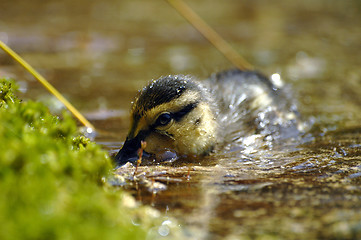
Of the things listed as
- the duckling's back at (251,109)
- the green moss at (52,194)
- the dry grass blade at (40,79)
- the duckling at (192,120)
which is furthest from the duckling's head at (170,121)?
the green moss at (52,194)

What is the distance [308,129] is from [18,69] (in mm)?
5222

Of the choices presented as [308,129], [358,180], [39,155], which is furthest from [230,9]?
[39,155]

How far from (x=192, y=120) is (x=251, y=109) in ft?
4.78

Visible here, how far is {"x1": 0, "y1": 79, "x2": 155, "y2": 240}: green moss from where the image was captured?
204cm

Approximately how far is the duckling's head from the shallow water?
337 millimetres

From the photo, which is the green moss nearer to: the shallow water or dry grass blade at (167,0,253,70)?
the shallow water

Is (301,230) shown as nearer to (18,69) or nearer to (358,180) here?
(358,180)

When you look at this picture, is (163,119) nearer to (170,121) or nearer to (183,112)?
(170,121)

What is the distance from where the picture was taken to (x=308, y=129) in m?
5.81

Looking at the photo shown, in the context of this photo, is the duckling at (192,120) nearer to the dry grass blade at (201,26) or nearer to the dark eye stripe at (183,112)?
the dark eye stripe at (183,112)

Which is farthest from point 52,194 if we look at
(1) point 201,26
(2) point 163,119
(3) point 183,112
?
(1) point 201,26

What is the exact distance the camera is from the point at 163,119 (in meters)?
4.54

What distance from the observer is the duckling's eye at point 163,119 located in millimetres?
4520

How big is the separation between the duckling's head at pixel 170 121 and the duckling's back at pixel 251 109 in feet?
1.75
